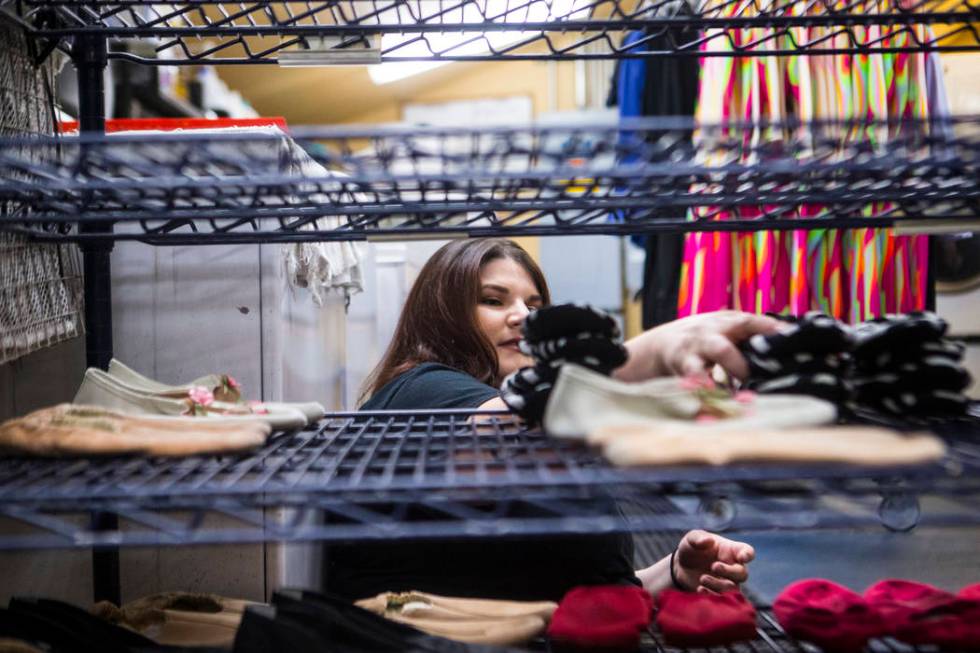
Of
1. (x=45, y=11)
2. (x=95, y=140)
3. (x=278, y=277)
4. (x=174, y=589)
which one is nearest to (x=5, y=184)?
(x=95, y=140)

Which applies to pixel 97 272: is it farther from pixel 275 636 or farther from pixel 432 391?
pixel 275 636

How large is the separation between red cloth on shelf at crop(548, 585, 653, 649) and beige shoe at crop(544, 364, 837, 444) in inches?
8.8

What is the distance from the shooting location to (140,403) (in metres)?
0.85

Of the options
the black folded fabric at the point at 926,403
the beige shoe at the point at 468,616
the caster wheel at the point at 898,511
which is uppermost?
the black folded fabric at the point at 926,403

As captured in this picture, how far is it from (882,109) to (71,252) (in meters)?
1.56

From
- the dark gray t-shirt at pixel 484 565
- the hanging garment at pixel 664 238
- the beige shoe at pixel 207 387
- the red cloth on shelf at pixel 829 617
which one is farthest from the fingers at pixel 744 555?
the hanging garment at pixel 664 238

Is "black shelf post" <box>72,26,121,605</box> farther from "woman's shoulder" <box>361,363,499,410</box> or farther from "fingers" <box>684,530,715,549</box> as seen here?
"fingers" <box>684,530,715,549</box>

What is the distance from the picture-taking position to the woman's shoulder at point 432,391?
41.4 inches

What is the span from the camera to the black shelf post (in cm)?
98

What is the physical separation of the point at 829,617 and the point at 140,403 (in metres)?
0.77

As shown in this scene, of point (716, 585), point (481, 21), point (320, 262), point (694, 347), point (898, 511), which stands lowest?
point (716, 585)

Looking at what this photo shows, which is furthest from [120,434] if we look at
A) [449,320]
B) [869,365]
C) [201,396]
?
[869,365]

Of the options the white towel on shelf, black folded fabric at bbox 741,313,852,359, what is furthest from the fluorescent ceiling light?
black folded fabric at bbox 741,313,852,359

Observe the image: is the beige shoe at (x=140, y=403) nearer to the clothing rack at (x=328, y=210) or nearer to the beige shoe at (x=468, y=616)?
the clothing rack at (x=328, y=210)
